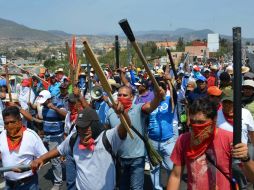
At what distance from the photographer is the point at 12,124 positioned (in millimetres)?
4727

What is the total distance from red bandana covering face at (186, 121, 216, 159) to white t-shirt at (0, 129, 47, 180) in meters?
2.13

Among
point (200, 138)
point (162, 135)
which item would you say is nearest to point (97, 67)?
point (200, 138)

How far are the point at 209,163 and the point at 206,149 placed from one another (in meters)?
0.11

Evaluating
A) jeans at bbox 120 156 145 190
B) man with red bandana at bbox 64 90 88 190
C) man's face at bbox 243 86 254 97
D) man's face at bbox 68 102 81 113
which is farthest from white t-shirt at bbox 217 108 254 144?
man's face at bbox 68 102 81 113

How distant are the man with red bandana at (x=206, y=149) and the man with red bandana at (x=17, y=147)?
82.7 inches

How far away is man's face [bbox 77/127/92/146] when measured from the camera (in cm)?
401

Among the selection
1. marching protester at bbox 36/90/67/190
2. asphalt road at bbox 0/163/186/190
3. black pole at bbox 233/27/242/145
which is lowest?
asphalt road at bbox 0/163/186/190

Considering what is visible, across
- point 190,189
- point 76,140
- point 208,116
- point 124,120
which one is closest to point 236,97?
point 208,116

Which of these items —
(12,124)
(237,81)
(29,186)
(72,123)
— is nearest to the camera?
(237,81)

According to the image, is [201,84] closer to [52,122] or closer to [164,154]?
[164,154]

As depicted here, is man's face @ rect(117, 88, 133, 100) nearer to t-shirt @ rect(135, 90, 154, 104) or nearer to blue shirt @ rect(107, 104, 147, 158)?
blue shirt @ rect(107, 104, 147, 158)

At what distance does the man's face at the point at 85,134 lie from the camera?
158 inches

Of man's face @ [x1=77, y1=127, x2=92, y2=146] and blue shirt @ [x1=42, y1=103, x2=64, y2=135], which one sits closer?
man's face @ [x1=77, y1=127, x2=92, y2=146]

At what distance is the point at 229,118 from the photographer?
5062mm
